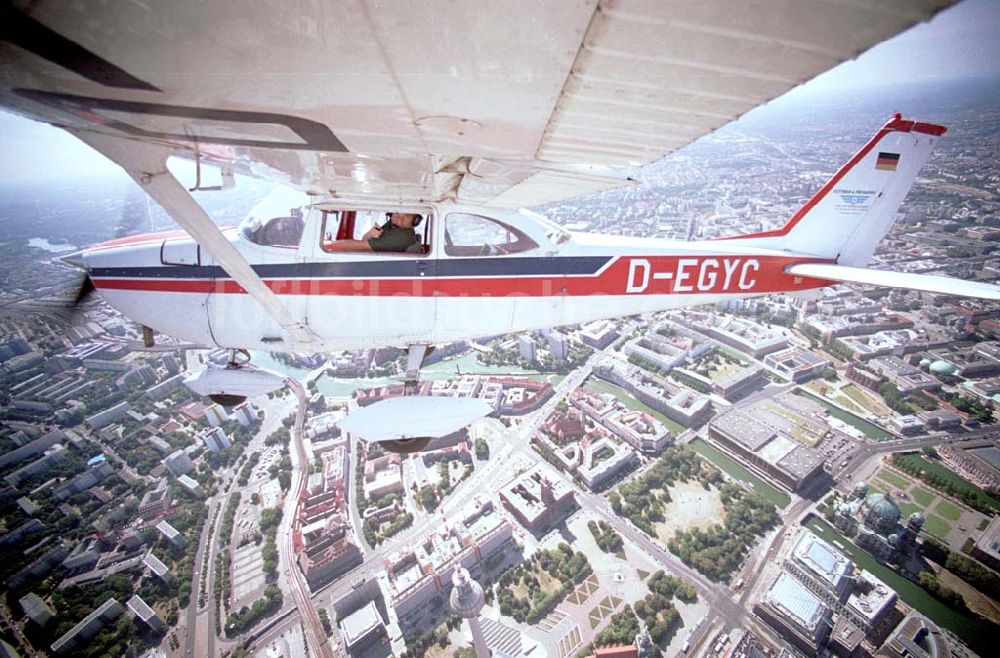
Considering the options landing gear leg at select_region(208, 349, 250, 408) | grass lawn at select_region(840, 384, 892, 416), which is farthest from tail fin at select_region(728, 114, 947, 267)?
grass lawn at select_region(840, 384, 892, 416)

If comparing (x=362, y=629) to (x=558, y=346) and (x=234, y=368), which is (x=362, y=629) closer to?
(x=234, y=368)

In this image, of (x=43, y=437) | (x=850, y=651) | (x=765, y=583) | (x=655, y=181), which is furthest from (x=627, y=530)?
(x=655, y=181)

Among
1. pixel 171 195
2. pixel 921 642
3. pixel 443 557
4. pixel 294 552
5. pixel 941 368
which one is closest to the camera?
pixel 171 195

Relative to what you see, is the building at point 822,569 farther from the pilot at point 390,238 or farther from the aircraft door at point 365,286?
the pilot at point 390,238

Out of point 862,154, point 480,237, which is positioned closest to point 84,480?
point 480,237

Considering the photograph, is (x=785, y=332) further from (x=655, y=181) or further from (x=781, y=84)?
(x=655, y=181)

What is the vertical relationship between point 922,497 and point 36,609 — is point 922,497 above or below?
above
